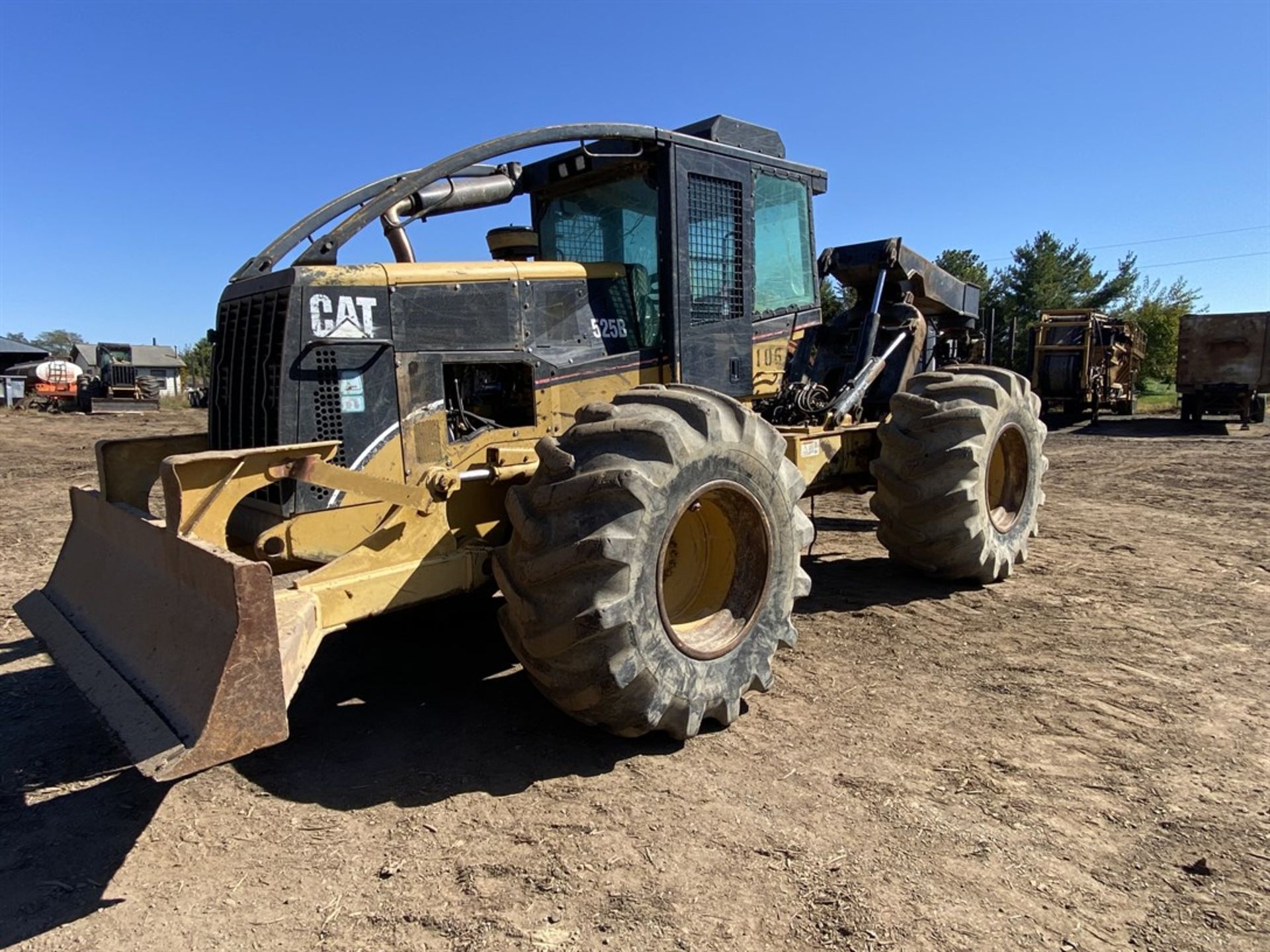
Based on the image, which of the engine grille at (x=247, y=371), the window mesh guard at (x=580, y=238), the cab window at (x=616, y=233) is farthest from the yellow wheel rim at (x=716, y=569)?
the engine grille at (x=247, y=371)

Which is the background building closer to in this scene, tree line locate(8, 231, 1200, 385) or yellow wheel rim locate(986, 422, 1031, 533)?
tree line locate(8, 231, 1200, 385)

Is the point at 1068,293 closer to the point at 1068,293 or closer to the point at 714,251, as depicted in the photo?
the point at 1068,293

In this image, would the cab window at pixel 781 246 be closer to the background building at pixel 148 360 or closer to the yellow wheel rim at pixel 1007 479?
the yellow wheel rim at pixel 1007 479

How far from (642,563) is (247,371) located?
7.00 ft

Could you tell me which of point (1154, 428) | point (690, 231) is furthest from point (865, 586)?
point (1154, 428)

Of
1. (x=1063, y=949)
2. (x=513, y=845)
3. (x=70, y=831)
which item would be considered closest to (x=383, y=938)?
(x=513, y=845)

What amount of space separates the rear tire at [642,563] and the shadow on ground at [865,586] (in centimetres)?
198

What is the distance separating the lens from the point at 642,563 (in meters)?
3.57

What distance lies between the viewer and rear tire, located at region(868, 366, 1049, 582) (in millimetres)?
5875

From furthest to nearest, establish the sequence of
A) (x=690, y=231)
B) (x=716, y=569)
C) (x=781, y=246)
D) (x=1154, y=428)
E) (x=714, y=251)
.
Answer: (x=1154, y=428)
(x=781, y=246)
(x=714, y=251)
(x=690, y=231)
(x=716, y=569)

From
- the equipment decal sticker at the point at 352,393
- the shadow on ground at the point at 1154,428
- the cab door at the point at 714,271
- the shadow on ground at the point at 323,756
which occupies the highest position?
the cab door at the point at 714,271

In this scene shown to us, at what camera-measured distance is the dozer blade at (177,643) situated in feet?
9.17

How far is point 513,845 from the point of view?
315 cm

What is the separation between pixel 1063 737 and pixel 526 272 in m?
3.46
